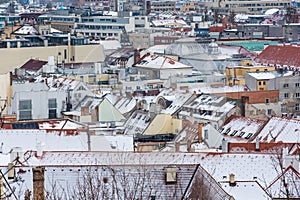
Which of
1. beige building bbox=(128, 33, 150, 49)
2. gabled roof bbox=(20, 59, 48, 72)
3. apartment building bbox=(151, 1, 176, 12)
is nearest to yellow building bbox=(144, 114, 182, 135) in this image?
gabled roof bbox=(20, 59, 48, 72)

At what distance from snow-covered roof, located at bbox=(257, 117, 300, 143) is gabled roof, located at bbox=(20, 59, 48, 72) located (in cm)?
2509

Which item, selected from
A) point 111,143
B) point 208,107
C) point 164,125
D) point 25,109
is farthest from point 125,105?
point 111,143

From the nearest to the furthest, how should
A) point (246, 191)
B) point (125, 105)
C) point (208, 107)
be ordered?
point (246, 191) < point (208, 107) < point (125, 105)

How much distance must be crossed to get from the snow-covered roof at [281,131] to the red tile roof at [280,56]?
2974cm

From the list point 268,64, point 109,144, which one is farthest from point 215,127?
point 268,64

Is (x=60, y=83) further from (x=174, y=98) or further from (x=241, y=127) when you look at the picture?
(x=241, y=127)

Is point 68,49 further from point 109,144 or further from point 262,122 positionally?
point 109,144

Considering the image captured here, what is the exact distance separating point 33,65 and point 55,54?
5903 mm

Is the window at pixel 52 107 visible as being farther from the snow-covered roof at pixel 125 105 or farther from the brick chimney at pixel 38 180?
the brick chimney at pixel 38 180

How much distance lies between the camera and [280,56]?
212 feet

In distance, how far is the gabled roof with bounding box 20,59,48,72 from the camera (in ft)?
185

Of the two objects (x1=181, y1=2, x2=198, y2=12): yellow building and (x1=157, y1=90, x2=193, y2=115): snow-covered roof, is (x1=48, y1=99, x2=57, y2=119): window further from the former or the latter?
(x1=181, y1=2, x2=198, y2=12): yellow building

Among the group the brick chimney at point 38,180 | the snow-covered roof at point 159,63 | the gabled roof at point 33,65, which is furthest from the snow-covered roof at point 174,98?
the brick chimney at point 38,180

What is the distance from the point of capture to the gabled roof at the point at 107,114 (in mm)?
36972
